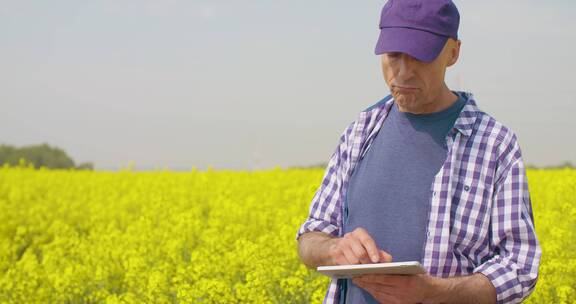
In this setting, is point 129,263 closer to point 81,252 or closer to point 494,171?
point 81,252

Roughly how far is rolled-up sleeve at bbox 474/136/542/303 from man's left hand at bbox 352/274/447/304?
0.51 ft

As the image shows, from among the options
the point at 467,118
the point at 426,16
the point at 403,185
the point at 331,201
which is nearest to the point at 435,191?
the point at 403,185

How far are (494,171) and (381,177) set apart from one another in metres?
0.29

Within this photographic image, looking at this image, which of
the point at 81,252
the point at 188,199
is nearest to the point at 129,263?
the point at 81,252

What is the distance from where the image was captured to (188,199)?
31.1ft

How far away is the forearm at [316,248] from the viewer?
192 cm

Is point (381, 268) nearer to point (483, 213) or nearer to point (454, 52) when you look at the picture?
point (483, 213)

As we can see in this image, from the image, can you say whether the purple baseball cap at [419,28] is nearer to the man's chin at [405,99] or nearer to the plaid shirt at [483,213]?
the man's chin at [405,99]

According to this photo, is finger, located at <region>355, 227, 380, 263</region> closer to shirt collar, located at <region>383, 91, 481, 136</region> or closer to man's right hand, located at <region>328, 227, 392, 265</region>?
man's right hand, located at <region>328, 227, 392, 265</region>

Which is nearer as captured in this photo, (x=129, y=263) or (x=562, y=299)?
(x=562, y=299)

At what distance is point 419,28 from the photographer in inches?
72.7

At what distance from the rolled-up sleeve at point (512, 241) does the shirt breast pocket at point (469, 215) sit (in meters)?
0.02

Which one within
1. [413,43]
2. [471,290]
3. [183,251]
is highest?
[413,43]

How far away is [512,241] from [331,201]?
50cm
